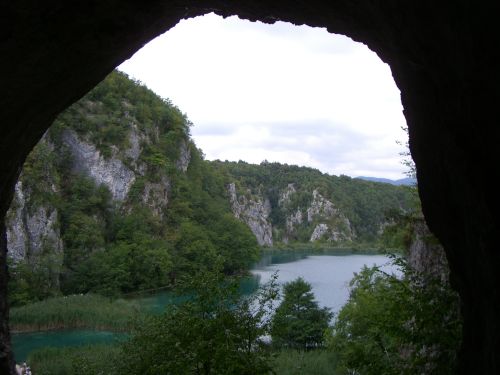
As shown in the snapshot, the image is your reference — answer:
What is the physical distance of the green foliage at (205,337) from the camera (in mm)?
7219

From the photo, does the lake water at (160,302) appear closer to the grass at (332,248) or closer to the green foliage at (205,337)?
the green foliage at (205,337)

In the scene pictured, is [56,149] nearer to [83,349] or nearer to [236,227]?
[236,227]

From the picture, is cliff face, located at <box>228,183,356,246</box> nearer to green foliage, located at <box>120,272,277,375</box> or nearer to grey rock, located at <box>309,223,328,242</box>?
grey rock, located at <box>309,223,328,242</box>

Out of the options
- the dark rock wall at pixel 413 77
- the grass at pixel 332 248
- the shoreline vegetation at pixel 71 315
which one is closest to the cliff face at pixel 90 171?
the shoreline vegetation at pixel 71 315

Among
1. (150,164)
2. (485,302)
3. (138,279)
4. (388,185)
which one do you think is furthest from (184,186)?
(388,185)

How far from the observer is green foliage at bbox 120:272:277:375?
7.22 m

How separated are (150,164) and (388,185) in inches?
3530

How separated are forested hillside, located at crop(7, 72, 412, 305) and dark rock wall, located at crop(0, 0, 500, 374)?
23961mm

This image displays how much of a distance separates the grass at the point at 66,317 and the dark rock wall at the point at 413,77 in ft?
76.1

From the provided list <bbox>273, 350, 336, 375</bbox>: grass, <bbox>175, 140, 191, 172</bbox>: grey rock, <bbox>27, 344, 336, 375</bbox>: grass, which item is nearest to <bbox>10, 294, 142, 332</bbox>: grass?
<bbox>27, 344, 336, 375</bbox>: grass

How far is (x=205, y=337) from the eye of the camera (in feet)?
25.5

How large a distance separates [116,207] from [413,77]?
53997mm

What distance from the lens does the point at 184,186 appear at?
2689 inches

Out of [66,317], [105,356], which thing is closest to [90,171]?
[66,317]
